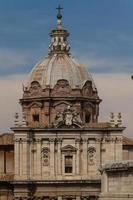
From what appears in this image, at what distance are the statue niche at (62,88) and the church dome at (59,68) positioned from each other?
0.98 feet

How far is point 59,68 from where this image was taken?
82500 millimetres

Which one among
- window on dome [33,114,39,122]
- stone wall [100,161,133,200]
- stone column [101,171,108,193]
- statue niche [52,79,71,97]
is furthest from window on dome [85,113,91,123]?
stone wall [100,161,133,200]

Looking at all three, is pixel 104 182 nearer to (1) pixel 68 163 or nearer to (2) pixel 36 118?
(1) pixel 68 163

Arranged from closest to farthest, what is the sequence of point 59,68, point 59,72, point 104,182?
point 104,182, point 59,72, point 59,68

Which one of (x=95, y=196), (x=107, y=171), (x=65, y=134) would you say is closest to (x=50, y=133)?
(x=65, y=134)

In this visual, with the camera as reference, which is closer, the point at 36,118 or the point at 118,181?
the point at 118,181

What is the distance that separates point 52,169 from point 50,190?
5.45 ft

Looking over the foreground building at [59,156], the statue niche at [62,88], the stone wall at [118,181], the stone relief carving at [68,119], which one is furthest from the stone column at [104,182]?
the statue niche at [62,88]

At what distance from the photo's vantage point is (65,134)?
250 feet

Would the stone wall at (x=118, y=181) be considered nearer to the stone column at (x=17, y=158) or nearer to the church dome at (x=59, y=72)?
the stone column at (x=17, y=158)

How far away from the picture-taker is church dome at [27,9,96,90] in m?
82.0

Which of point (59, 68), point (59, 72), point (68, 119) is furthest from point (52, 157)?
point (59, 68)

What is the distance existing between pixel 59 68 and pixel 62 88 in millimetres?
1901

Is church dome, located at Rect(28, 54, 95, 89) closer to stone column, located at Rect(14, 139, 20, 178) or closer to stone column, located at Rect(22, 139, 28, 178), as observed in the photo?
stone column, located at Rect(22, 139, 28, 178)
